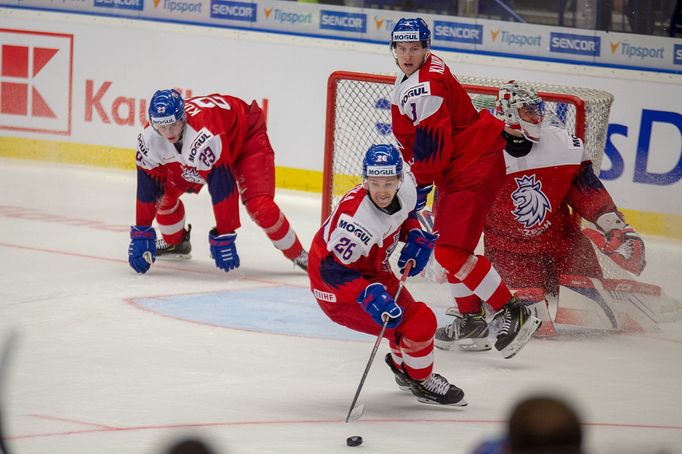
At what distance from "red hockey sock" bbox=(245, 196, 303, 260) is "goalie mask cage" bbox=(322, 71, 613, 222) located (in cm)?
39

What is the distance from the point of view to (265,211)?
5969 millimetres

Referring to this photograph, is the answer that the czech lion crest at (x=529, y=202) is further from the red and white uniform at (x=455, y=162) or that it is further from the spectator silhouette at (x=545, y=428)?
the spectator silhouette at (x=545, y=428)

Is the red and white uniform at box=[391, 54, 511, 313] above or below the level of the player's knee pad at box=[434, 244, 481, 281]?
above

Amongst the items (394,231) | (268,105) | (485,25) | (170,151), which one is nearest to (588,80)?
(485,25)

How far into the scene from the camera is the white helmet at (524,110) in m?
5.10

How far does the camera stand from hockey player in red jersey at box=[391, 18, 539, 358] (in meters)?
4.66

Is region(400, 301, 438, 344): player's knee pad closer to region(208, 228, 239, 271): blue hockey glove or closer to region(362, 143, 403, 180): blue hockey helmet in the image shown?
region(362, 143, 403, 180): blue hockey helmet

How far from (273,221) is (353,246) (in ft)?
6.68

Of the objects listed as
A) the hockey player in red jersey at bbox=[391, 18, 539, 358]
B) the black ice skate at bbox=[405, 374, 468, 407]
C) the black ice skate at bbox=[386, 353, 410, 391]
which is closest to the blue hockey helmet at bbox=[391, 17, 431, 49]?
the hockey player in red jersey at bbox=[391, 18, 539, 358]

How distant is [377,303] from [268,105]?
4609mm

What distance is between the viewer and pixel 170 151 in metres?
5.80

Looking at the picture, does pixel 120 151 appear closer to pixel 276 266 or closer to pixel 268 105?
pixel 268 105

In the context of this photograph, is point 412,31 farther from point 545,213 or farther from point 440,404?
point 440,404

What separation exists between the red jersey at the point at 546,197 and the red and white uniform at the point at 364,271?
121cm
